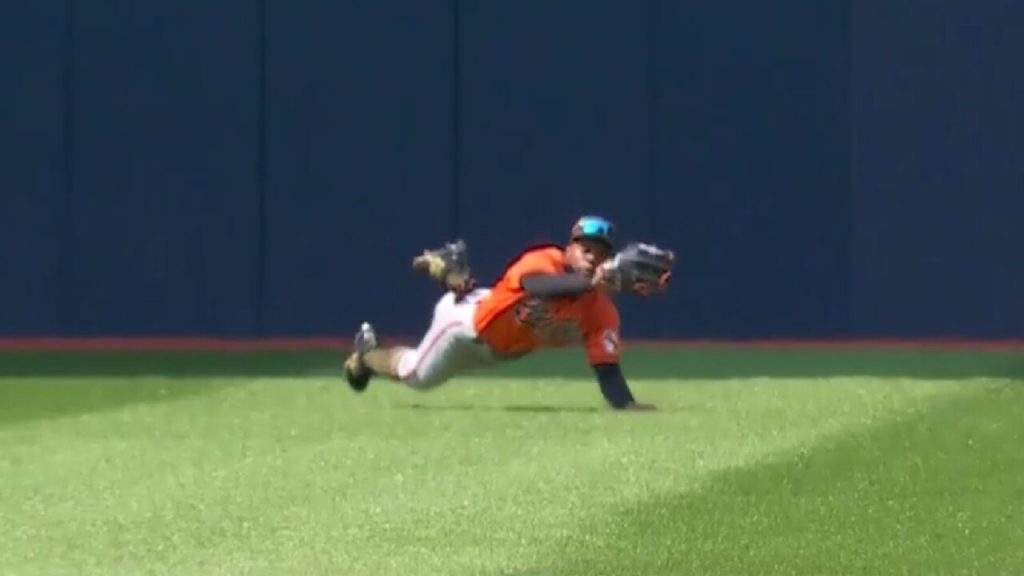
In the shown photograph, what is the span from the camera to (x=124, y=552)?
29.1 feet

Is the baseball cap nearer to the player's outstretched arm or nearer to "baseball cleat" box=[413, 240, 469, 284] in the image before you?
the player's outstretched arm

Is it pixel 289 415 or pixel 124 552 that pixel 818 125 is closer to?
pixel 289 415

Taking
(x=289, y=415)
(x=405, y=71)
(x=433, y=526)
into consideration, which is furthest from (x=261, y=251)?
(x=433, y=526)

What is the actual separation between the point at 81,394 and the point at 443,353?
236 centimetres

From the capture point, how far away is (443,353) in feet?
46.3

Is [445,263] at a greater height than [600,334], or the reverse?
[445,263]

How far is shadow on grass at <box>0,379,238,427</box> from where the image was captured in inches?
558

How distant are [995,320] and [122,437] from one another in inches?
366

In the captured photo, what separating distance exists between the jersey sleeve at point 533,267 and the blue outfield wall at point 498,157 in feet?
20.8

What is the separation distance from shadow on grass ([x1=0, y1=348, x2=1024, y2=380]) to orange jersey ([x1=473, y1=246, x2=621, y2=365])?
2682mm

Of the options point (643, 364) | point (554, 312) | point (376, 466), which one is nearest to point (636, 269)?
point (554, 312)

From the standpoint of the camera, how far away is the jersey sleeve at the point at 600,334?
13.7 m

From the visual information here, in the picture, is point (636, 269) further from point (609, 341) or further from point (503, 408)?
point (503, 408)

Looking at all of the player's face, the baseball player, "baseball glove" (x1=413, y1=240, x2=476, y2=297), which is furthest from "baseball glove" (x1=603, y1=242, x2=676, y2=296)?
"baseball glove" (x1=413, y1=240, x2=476, y2=297)
